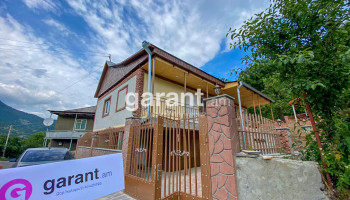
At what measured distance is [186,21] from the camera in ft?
24.5

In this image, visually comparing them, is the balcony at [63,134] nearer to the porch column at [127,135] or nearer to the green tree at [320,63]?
the porch column at [127,135]

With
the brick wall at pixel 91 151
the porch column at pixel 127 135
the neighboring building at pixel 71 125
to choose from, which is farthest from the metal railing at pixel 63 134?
the porch column at pixel 127 135

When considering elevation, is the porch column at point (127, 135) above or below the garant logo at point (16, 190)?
above

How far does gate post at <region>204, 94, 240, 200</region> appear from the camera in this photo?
7.27ft

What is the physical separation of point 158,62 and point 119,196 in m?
5.43

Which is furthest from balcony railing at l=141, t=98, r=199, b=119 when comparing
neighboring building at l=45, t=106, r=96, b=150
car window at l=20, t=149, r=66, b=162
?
neighboring building at l=45, t=106, r=96, b=150

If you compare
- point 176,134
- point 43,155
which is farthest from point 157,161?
point 43,155

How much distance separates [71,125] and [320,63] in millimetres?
23800

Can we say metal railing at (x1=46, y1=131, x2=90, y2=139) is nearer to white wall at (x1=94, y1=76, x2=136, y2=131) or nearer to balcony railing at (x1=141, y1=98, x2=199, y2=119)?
white wall at (x1=94, y1=76, x2=136, y2=131)

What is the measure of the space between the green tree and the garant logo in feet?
11.9

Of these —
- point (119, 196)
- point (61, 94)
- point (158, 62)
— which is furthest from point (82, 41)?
point (119, 196)

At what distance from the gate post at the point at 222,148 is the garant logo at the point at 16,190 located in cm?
259

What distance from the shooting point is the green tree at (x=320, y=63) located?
5.69ft

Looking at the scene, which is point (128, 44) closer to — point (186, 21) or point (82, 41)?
point (82, 41)
